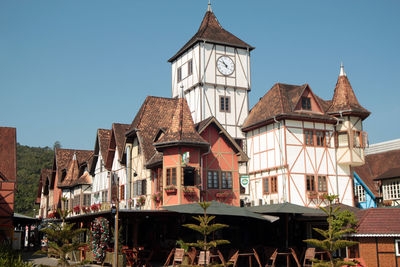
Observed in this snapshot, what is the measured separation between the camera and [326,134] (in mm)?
34688

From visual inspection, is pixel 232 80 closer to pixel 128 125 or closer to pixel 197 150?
pixel 128 125

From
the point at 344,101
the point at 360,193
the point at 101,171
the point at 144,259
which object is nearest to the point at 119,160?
the point at 101,171

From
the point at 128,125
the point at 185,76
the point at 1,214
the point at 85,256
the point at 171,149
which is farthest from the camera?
the point at 185,76

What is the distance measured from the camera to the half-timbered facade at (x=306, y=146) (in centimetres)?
3297

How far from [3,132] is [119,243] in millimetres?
21494

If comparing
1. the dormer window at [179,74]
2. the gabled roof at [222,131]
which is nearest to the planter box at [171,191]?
the gabled roof at [222,131]

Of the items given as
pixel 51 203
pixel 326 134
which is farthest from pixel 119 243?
pixel 51 203

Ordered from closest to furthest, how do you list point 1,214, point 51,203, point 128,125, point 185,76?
point 1,214, point 128,125, point 185,76, point 51,203

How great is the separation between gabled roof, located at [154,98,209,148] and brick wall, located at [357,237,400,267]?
10.8 metres

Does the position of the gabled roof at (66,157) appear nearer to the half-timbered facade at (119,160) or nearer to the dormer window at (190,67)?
the half-timbered facade at (119,160)

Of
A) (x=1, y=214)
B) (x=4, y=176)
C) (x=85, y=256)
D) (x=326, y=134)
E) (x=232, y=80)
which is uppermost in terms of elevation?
(x=232, y=80)

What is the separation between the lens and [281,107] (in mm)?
34000

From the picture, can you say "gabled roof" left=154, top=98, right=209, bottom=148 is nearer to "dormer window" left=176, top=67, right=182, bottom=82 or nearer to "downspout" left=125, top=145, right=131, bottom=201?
"downspout" left=125, top=145, right=131, bottom=201

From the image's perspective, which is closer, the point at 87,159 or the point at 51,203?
the point at 87,159
